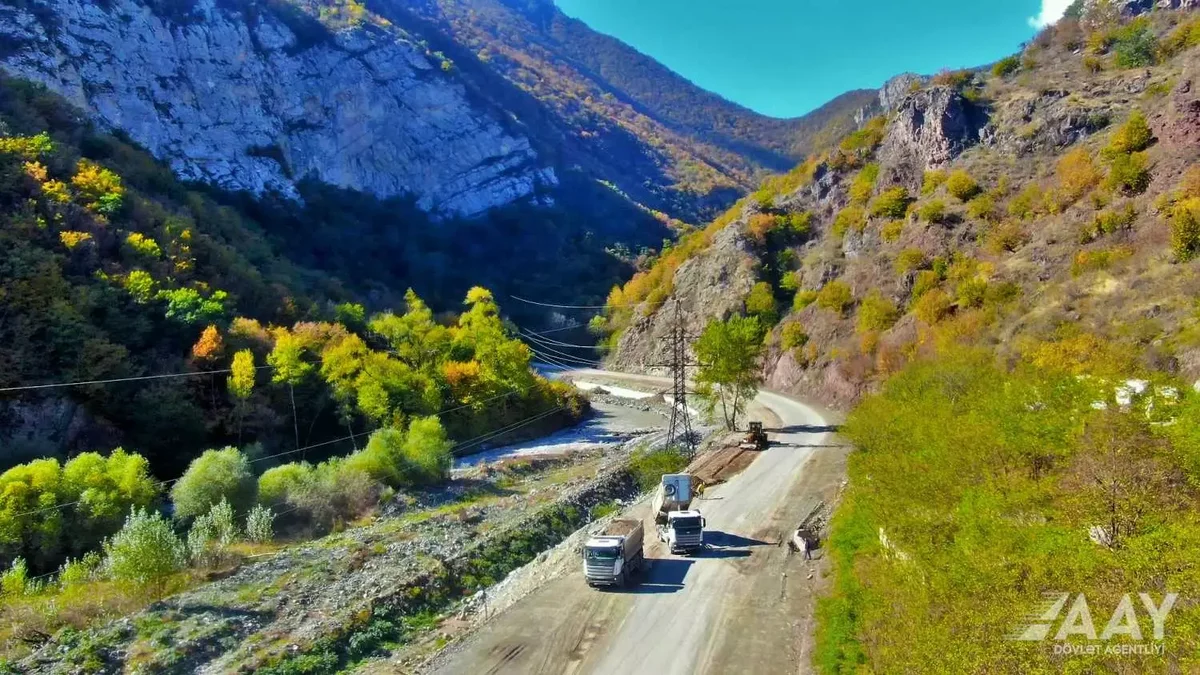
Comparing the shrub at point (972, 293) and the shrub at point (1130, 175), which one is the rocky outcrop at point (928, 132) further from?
the shrub at point (972, 293)

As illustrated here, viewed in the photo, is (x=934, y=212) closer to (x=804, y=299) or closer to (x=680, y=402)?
(x=804, y=299)

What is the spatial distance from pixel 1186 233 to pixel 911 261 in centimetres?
1978

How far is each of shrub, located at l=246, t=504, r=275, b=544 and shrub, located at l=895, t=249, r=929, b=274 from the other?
4689cm

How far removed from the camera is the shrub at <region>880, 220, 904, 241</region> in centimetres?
5610

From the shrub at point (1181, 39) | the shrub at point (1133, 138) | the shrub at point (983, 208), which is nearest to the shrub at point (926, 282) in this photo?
the shrub at point (983, 208)

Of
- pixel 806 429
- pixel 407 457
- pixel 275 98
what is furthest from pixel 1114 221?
pixel 275 98

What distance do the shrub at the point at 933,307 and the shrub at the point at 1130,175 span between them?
38.3 feet

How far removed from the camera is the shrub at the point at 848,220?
2517 inches

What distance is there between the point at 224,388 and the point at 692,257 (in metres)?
59.3

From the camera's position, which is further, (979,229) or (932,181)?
(932,181)

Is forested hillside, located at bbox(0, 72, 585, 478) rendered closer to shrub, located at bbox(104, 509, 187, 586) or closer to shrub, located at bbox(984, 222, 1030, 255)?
shrub, located at bbox(104, 509, 187, 586)

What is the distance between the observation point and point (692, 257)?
84.3 meters

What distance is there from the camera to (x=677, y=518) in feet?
73.8

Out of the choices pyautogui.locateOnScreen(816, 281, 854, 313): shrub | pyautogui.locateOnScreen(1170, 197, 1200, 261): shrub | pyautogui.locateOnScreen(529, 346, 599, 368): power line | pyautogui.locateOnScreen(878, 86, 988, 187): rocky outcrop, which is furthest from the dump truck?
pyautogui.locateOnScreen(529, 346, 599, 368): power line
